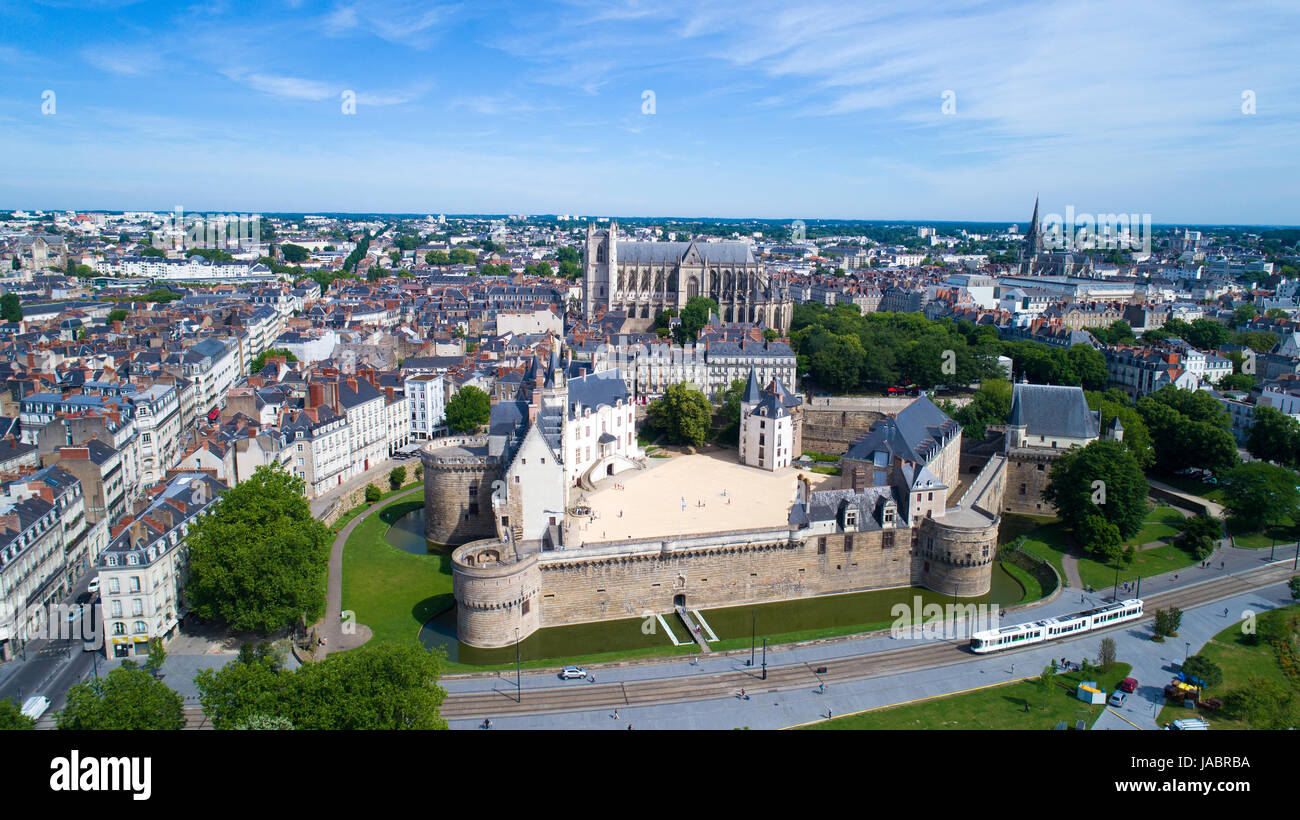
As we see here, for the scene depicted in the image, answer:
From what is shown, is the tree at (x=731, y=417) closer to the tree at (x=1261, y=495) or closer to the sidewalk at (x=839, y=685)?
the sidewalk at (x=839, y=685)

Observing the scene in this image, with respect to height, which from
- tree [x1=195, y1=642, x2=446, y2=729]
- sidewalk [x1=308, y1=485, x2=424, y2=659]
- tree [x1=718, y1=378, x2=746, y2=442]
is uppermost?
tree [x1=718, y1=378, x2=746, y2=442]

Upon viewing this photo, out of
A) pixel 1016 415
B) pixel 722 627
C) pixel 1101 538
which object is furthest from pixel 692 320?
pixel 722 627

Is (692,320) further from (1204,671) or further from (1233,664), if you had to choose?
(1204,671)

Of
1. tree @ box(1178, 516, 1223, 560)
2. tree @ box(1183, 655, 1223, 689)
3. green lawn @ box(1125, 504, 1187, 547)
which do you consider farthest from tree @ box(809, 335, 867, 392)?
tree @ box(1183, 655, 1223, 689)

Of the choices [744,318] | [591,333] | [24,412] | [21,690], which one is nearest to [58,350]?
[24,412]

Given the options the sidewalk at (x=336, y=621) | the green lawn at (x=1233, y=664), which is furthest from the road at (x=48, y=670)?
the green lawn at (x=1233, y=664)

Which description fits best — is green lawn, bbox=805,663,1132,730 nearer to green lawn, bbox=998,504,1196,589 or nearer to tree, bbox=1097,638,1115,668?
tree, bbox=1097,638,1115,668

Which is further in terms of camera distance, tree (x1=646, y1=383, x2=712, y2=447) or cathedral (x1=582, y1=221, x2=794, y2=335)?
cathedral (x1=582, y1=221, x2=794, y2=335)

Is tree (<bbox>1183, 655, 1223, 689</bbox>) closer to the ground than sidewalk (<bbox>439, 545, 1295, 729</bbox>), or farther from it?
farther from it
